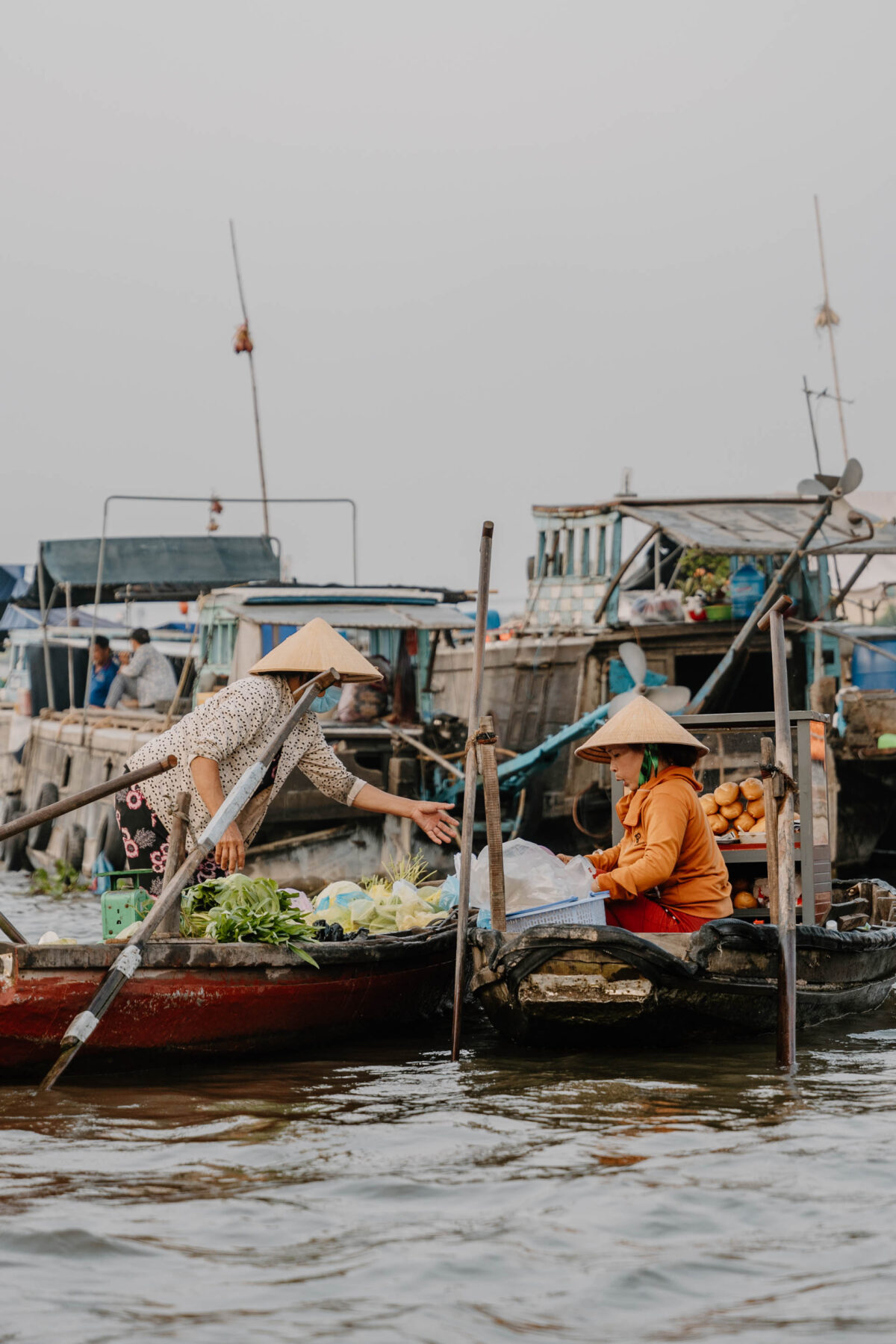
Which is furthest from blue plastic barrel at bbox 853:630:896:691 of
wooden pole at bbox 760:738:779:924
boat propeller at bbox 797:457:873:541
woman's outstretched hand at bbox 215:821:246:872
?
woman's outstretched hand at bbox 215:821:246:872

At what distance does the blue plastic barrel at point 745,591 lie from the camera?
15.5m

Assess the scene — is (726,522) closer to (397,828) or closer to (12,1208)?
(397,828)

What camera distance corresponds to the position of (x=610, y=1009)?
5969mm

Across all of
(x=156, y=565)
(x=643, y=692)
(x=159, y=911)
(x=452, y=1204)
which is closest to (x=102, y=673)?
(x=156, y=565)

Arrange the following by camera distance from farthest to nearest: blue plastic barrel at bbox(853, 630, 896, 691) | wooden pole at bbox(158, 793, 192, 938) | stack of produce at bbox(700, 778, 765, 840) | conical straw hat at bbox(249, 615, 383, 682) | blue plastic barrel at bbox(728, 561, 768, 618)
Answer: blue plastic barrel at bbox(853, 630, 896, 691)
blue plastic barrel at bbox(728, 561, 768, 618)
stack of produce at bbox(700, 778, 765, 840)
conical straw hat at bbox(249, 615, 383, 682)
wooden pole at bbox(158, 793, 192, 938)

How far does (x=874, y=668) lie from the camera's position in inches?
630

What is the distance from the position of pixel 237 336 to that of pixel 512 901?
1390 centimetres

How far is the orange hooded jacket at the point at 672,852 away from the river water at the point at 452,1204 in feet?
2.41

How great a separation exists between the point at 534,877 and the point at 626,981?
0.67 m

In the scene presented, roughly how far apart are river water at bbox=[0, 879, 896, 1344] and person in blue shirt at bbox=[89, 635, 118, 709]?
12.1m

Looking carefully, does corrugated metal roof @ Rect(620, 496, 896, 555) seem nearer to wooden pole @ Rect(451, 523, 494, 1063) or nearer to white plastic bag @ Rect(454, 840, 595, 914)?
white plastic bag @ Rect(454, 840, 595, 914)

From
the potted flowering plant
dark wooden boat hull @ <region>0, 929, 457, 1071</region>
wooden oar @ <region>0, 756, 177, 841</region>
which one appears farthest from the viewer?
the potted flowering plant

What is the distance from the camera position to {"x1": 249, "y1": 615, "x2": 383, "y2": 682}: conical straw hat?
21.1 ft

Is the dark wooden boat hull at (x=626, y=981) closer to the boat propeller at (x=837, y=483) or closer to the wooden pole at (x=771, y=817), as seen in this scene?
the wooden pole at (x=771, y=817)
